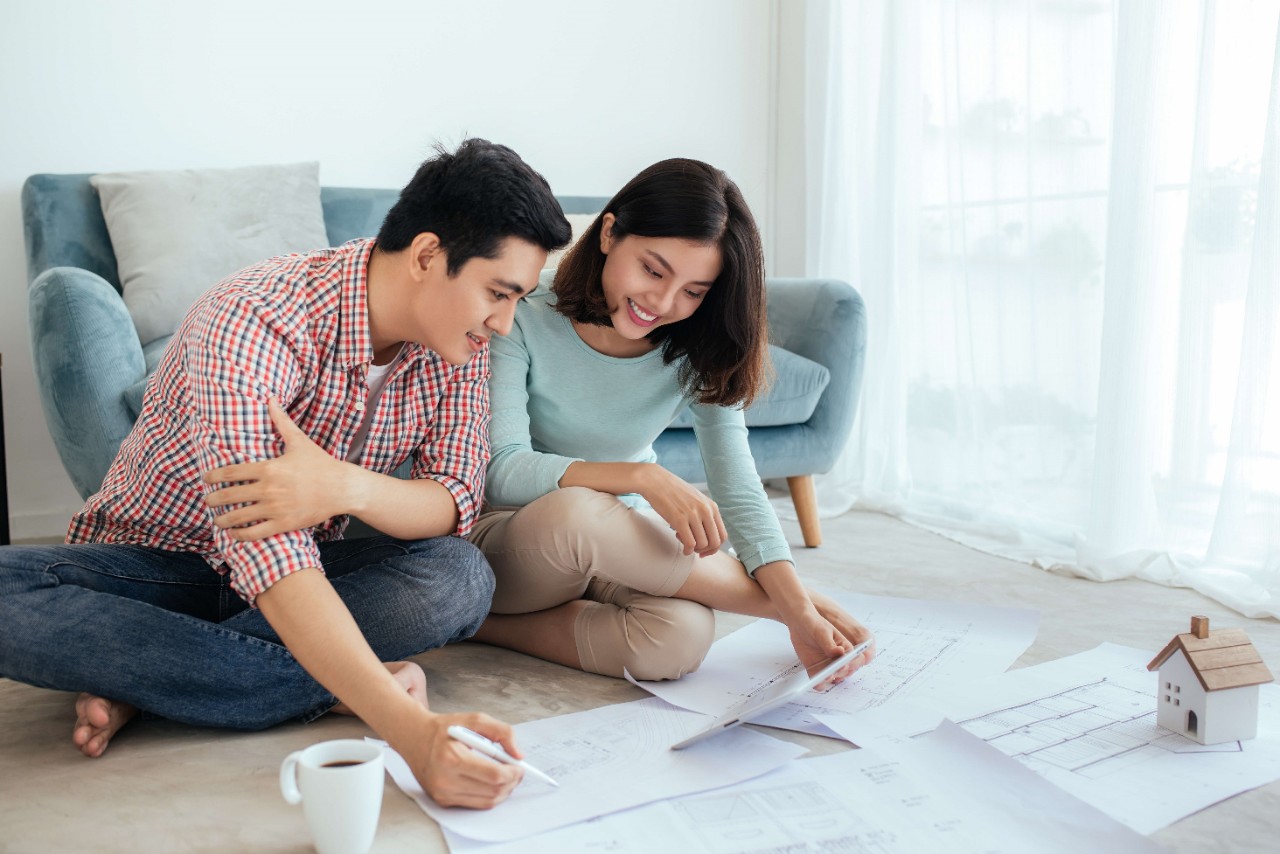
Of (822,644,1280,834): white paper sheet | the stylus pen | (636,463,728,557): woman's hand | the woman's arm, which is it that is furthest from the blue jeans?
(822,644,1280,834): white paper sheet

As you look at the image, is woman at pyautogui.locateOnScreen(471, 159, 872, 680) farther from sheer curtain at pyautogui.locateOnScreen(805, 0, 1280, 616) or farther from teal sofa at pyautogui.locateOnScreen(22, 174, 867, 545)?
sheer curtain at pyautogui.locateOnScreen(805, 0, 1280, 616)

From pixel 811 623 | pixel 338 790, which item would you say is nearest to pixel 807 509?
pixel 811 623

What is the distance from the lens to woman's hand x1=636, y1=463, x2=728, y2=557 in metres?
1.23

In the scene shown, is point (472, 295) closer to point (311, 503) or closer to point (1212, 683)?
point (311, 503)

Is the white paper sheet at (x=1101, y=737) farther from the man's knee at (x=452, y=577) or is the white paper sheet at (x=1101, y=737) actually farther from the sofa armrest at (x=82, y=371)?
the sofa armrest at (x=82, y=371)

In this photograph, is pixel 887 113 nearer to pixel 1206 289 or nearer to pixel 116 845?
Result: pixel 1206 289

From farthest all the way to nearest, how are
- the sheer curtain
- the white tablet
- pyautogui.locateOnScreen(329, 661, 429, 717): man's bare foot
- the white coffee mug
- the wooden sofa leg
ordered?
the wooden sofa leg
the sheer curtain
pyautogui.locateOnScreen(329, 661, 429, 717): man's bare foot
the white tablet
the white coffee mug

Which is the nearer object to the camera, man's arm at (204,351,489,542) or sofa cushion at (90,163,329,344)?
man's arm at (204,351,489,542)

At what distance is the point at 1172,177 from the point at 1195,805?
1.29 metres

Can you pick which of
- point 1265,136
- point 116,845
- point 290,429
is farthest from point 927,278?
point 116,845

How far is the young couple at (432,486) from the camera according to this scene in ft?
3.25

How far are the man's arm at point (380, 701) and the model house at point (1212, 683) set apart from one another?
2.37ft

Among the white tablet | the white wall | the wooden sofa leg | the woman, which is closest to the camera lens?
the white tablet

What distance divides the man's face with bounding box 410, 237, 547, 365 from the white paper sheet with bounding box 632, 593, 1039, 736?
19.4 inches
